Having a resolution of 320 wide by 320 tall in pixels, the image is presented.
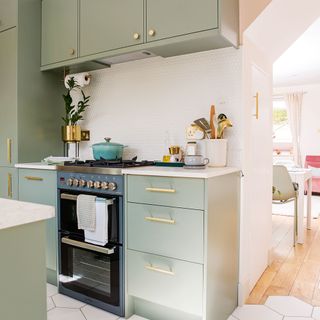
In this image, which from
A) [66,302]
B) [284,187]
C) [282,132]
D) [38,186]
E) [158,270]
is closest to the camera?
[158,270]


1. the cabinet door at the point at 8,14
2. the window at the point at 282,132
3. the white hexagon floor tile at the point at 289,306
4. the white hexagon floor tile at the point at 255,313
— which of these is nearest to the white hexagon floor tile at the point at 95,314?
the white hexagon floor tile at the point at 255,313

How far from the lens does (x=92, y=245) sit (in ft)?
6.48

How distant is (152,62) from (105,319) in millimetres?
1845

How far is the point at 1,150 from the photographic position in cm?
274

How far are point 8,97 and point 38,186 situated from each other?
2.86ft

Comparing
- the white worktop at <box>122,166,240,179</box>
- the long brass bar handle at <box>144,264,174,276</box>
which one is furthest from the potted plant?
the long brass bar handle at <box>144,264,174,276</box>

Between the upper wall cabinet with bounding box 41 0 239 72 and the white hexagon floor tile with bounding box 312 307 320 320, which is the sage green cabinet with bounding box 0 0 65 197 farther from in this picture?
the white hexagon floor tile with bounding box 312 307 320 320

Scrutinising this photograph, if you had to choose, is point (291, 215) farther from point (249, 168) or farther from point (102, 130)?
point (102, 130)

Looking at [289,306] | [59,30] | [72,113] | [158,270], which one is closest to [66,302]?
[158,270]

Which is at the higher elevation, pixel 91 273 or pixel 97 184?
pixel 97 184

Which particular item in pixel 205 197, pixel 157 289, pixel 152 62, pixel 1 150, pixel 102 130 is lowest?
pixel 157 289

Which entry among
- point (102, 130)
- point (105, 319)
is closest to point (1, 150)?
point (102, 130)

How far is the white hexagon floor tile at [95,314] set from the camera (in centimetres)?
190

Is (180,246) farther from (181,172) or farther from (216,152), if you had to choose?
(216,152)
